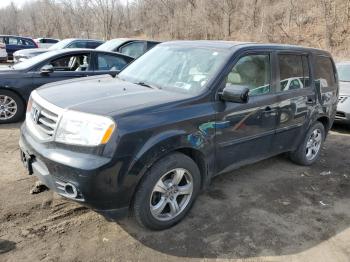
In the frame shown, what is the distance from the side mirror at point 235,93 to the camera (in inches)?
136

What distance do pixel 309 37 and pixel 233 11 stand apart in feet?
38.3

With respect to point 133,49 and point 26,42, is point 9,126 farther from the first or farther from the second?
point 26,42

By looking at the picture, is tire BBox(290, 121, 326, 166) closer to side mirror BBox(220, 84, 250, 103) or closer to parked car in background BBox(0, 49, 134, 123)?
side mirror BBox(220, 84, 250, 103)

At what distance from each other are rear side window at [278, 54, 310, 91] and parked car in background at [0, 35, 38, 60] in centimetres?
1923

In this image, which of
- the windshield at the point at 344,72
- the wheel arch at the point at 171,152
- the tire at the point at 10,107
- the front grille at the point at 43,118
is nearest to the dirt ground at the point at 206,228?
the wheel arch at the point at 171,152

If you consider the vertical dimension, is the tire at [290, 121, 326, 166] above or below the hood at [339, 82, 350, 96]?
below

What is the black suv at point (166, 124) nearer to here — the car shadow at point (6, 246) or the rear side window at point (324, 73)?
the rear side window at point (324, 73)

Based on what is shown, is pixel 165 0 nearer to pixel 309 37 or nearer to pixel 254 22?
pixel 254 22

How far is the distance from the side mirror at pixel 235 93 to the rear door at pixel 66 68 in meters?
4.58

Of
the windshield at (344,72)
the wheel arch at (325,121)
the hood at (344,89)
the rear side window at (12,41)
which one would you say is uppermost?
the rear side window at (12,41)

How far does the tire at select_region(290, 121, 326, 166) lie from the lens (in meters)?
5.28

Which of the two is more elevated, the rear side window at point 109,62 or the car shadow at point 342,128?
the rear side window at point 109,62

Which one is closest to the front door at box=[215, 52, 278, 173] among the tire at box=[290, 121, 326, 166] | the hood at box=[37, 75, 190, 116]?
the hood at box=[37, 75, 190, 116]

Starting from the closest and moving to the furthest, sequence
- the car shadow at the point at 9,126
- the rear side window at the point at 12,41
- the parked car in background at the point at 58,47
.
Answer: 1. the car shadow at the point at 9,126
2. the parked car in background at the point at 58,47
3. the rear side window at the point at 12,41
